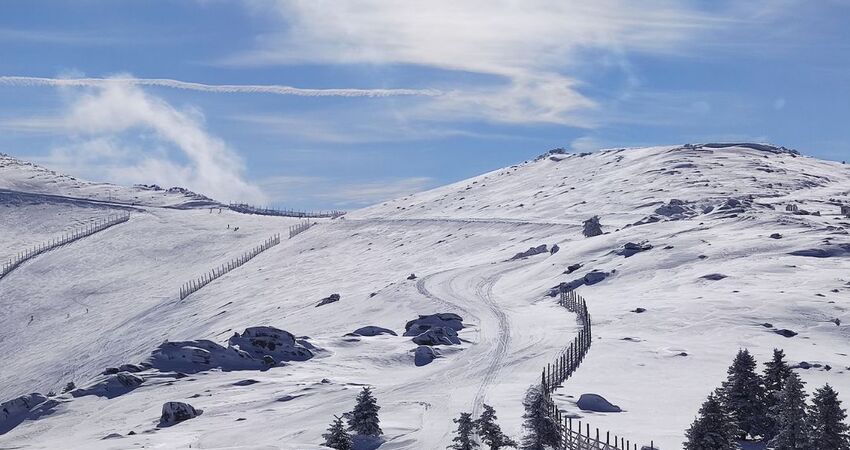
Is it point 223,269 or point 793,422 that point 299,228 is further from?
point 793,422

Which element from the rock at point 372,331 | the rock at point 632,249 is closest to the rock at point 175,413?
the rock at point 372,331

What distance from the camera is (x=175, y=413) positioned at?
38.4 m

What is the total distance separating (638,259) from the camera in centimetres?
7550

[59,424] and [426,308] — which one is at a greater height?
[426,308]

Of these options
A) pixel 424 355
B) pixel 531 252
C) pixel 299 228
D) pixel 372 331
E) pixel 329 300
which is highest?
pixel 299 228

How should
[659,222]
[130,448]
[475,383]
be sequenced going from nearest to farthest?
[130,448], [475,383], [659,222]

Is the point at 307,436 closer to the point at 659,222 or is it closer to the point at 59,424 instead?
the point at 59,424

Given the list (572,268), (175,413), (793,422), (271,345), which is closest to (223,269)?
(572,268)

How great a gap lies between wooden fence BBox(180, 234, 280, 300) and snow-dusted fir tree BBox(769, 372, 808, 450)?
8808 centimetres

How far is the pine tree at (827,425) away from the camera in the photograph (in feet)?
80.1

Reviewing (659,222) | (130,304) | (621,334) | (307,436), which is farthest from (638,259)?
(130,304)

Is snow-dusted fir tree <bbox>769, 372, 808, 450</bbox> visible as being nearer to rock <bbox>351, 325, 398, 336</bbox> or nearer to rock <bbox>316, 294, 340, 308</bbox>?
rock <bbox>351, 325, 398, 336</bbox>

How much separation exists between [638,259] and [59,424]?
49.9 m

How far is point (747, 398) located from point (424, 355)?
22.4m
